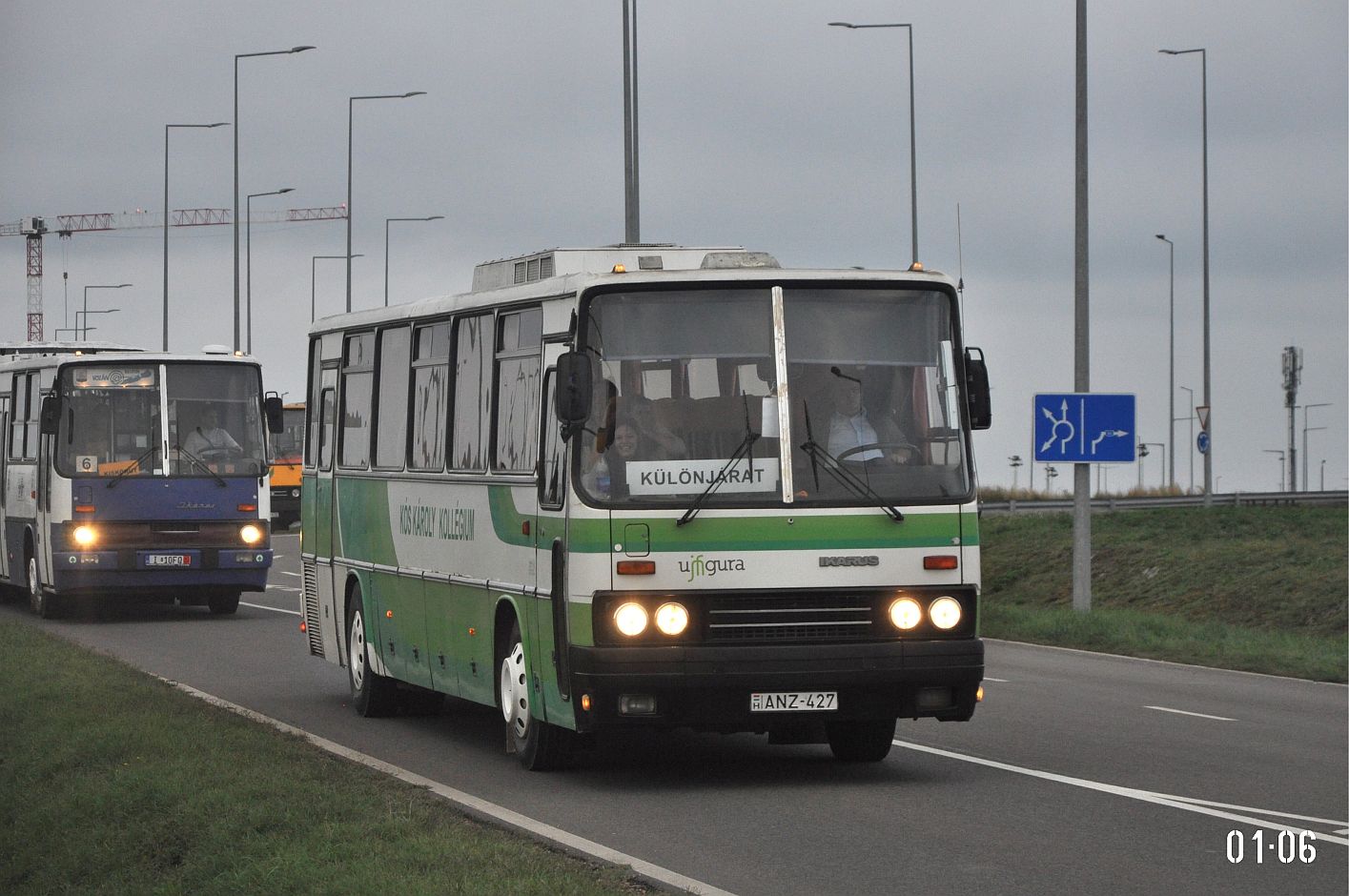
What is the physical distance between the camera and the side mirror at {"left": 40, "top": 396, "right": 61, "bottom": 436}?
2856 cm

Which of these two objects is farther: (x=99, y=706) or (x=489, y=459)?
(x=99, y=706)

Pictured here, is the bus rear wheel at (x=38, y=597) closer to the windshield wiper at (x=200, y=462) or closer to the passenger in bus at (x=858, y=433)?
the windshield wiper at (x=200, y=462)

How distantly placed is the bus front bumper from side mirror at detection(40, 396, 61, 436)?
57.6 ft

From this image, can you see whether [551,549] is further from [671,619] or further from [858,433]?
[858,433]

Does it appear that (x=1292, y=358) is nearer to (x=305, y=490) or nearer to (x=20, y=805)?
(x=305, y=490)

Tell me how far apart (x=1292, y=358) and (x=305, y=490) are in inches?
2682

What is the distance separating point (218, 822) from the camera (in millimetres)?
10828

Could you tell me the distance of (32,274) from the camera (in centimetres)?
14775

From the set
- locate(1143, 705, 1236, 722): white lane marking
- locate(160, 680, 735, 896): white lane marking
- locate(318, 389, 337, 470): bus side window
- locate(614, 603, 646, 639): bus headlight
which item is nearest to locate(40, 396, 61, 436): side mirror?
locate(318, 389, 337, 470): bus side window

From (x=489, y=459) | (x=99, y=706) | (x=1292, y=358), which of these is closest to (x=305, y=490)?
(x=99, y=706)

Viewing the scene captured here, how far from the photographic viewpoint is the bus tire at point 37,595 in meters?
29.5

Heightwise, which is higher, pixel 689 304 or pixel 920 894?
pixel 689 304

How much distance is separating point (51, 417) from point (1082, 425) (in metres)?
12.5
